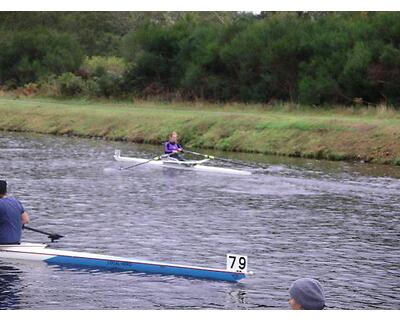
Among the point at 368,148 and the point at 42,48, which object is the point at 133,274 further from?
the point at 42,48

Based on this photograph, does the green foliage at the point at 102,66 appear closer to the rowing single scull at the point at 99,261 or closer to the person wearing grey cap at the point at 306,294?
the rowing single scull at the point at 99,261

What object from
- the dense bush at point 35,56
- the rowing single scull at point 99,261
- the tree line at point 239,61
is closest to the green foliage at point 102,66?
the tree line at point 239,61

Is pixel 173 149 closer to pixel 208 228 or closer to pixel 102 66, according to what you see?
pixel 208 228

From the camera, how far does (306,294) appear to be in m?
11.6

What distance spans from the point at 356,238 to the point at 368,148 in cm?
2170

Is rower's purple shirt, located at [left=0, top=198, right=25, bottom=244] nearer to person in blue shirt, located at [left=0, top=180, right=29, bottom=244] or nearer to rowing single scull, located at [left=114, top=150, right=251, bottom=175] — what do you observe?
person in blue shirt, located at [left=0, top=180, right=29, bottom=244]

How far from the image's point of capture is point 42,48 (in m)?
93.2

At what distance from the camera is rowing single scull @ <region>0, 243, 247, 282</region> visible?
2130 centimetres

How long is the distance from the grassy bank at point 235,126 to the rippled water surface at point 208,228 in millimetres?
2867

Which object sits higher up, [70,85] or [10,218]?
[70,85]

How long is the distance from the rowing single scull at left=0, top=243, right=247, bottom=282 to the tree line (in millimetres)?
41687

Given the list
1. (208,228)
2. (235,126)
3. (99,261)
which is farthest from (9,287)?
(235,126)

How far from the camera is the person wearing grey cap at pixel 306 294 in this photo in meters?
11.6

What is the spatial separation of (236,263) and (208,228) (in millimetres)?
8130
